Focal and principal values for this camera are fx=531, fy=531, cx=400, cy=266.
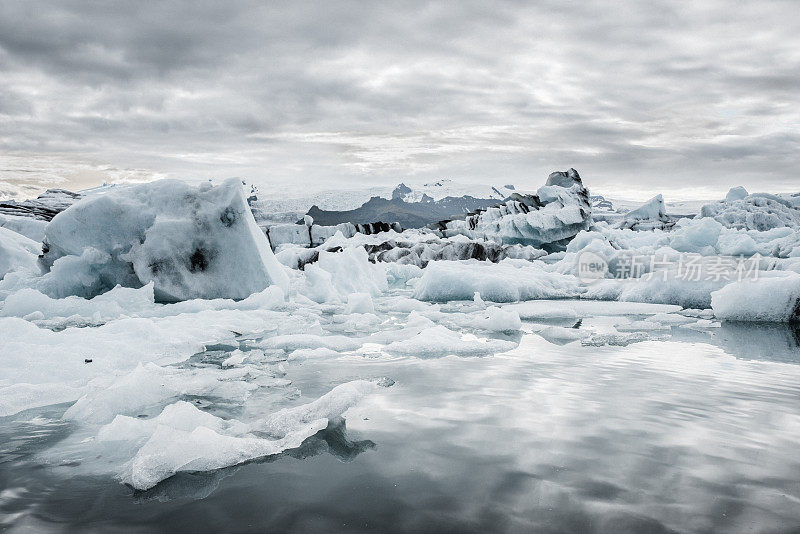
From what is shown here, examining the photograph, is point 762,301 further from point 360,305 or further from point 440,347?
point 360,305

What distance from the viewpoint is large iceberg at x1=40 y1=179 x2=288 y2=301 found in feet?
29.8

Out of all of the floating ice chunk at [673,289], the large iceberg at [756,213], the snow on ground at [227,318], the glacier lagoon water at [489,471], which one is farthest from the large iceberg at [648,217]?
the glacier lagoon water at [489,471]

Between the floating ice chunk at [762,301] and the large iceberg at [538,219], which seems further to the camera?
the large iceberg at [538,219]

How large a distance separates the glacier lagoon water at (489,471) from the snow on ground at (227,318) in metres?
0.19

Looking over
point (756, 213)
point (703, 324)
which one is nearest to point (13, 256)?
point (703, 324)

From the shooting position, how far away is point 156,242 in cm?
902

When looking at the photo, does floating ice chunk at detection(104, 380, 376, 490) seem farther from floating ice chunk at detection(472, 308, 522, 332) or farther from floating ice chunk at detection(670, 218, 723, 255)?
floating ice chunk at detection(670, 218, 723, 255)

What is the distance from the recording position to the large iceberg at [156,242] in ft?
29.8

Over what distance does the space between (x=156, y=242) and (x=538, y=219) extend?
20.2 meters

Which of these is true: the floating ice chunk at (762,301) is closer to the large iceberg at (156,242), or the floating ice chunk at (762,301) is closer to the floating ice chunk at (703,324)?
the floating ice chunk at (703,324)

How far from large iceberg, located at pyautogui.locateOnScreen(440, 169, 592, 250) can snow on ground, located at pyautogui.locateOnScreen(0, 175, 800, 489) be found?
9762 mm

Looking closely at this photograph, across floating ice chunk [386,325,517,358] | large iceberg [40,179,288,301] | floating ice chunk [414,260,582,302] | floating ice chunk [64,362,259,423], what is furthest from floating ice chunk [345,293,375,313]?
floating ice chunk [64,362,259,423]

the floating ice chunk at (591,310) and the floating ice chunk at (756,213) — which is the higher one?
the floating ice chunk at (756,213)

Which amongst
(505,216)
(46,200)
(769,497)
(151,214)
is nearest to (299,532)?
(769,497)
